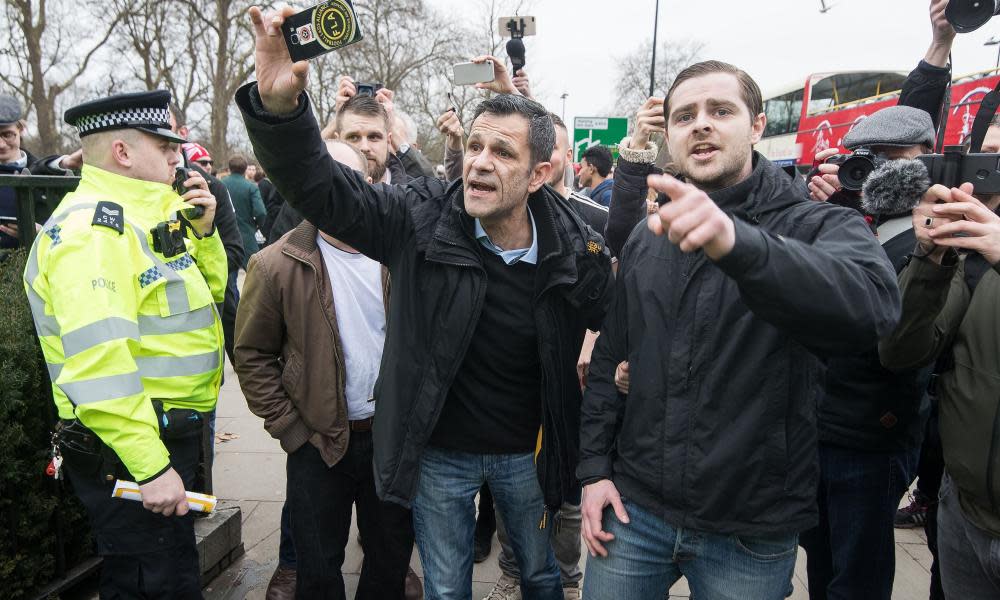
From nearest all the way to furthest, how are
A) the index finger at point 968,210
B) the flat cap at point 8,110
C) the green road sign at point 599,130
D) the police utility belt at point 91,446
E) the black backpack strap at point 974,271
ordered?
the index finger at point 968,210
the black backpack strap at point 974,271
the police utility belt at point 91,446
the flat cap at point 8,110
the green road sign at point 599,130

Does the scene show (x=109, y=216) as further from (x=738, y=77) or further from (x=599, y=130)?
(x=599, y=130)

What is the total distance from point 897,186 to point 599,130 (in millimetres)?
12897

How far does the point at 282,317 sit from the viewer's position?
2555 millimetres

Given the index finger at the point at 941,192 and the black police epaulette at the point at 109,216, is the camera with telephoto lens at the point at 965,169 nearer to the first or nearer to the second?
the index finger at the point at 941,192

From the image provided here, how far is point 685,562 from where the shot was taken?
1.85 metres

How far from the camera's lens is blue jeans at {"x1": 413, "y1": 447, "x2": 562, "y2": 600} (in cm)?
229

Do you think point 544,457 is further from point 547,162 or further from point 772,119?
point 772,119

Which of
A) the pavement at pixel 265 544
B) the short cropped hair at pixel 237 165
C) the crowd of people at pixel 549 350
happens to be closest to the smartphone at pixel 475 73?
the crowd of people at pixel 549 350

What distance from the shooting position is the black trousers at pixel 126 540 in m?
2.18

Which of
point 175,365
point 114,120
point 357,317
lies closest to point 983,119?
point 357,317

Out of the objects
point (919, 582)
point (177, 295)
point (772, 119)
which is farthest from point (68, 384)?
point (772, 119)

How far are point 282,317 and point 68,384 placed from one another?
2.53 feet

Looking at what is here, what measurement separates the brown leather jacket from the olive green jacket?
74.4 inches

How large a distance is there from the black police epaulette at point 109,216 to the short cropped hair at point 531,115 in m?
1.22
